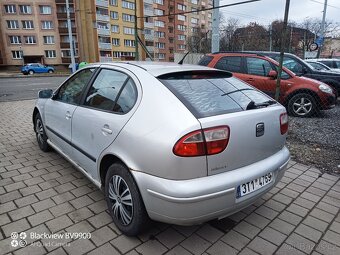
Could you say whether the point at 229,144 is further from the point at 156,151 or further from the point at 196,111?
the point at 156,151

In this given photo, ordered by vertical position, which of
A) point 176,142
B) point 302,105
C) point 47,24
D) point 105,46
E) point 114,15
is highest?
point 114,15

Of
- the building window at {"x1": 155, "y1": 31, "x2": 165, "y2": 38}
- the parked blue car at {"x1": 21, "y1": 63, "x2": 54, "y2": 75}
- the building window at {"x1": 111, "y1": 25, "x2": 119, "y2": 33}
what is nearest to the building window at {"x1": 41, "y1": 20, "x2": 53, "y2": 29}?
the building window at {"x1": 111, "y1": 25, "x2": 119, "y2": 33}

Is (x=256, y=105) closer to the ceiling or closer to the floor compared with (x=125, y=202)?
closer to the ceiling

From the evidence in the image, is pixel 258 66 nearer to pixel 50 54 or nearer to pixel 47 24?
pixel 50 54

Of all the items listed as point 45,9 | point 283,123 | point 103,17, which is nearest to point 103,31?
point 103,17

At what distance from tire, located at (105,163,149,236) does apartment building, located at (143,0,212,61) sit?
54542mm

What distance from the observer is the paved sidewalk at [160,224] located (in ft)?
7.55

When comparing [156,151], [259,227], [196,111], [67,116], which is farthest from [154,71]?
[259,227]

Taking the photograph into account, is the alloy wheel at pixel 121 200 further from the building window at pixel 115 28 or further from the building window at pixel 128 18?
the building window at pixel 128 18

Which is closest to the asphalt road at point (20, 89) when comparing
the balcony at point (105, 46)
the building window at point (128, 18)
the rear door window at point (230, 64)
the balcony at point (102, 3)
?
the rear door window at point (230, 64)

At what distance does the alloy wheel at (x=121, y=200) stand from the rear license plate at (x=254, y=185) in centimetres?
94

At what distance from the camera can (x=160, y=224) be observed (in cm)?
262

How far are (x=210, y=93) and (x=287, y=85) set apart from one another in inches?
227

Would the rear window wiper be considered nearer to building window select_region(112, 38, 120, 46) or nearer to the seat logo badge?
the seat logo badge
